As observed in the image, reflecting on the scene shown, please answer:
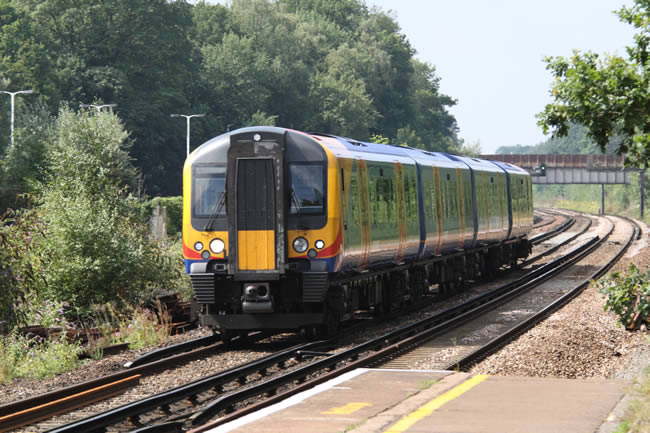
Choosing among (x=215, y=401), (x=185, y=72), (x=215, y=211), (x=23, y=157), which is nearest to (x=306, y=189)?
(x=215, y=211)

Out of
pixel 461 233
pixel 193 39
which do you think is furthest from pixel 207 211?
pixel 193 39

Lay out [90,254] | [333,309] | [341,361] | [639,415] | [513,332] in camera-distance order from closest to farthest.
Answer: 1. [639,415]
2. [341,361]
3. [333,309]
4. [513,332]
5. [90,254]

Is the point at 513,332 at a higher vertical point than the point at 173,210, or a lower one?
lower

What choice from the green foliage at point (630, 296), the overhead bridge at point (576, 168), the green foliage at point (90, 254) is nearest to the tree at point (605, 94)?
the green foliage at point (630, 296)

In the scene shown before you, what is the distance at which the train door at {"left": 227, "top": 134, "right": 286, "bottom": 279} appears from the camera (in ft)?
52.7

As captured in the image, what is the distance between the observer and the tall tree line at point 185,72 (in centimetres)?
7412

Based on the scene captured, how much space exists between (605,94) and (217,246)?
20.2ft

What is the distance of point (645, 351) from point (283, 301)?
210 inches

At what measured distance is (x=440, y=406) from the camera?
9734mm

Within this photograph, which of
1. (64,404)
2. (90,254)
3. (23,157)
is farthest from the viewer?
(23,157)

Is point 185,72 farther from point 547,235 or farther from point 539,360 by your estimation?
point 539,360

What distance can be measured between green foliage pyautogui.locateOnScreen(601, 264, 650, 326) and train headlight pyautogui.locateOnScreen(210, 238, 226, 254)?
19.7 ft

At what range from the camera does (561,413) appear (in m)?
9.35

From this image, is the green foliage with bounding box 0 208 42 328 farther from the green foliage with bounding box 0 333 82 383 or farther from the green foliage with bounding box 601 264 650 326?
the green foliage with bounding box 601 264 650 326
